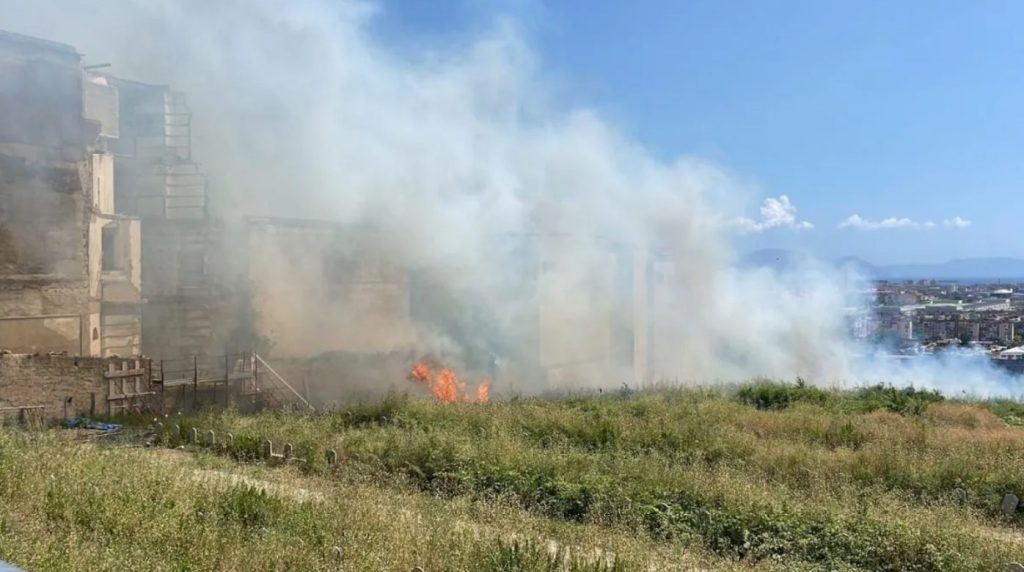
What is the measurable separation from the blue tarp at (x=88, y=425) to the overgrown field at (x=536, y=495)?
2.30 meters

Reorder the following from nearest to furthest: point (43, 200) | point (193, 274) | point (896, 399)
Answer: point (896, 399), point (43, 200), point (193, 274)

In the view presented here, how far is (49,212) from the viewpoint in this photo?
21.4 metres

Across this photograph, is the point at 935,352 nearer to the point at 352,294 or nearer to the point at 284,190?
the point at 352,294

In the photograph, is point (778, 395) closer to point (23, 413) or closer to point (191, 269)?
point (23, 413)

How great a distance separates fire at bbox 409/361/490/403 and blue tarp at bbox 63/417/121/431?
32.4 ft

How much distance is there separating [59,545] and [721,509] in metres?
6.18

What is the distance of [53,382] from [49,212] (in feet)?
20.4

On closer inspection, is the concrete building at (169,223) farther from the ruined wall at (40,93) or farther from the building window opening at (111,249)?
the ruined wall at (40,93)

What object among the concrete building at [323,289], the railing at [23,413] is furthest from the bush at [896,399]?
the railing at [23,413]

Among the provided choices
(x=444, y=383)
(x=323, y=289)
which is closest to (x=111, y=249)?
(x=323, y=289)

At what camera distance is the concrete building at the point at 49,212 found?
20609mm

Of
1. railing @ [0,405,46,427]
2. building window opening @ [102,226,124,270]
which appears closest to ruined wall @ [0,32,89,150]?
building window opening @ [102,226,124,270]

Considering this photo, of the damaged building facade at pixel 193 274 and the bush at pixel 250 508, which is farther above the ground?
the damaged building facade at pixel 193 274

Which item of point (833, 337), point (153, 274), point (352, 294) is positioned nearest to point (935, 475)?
point (352, 294)
